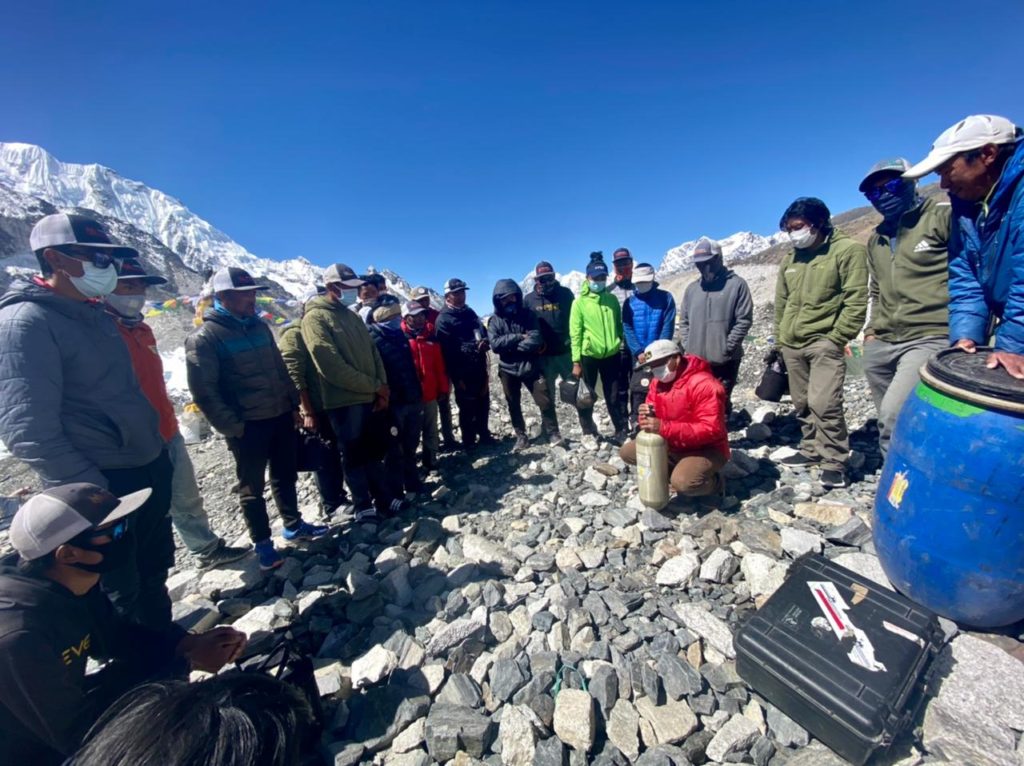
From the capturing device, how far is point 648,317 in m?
6.04

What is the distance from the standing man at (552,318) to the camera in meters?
6.53

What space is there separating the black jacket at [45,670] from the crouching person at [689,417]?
4.13 m

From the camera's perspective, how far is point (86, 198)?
465 ft

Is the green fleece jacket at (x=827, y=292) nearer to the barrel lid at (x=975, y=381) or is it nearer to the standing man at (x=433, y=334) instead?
the barrel lid at (x=975, y=381)

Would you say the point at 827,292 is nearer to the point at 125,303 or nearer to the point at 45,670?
the point at 45,670

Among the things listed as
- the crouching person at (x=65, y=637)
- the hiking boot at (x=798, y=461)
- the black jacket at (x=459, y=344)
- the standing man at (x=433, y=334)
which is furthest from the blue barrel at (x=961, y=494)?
the standing man at (x=433, y=334)

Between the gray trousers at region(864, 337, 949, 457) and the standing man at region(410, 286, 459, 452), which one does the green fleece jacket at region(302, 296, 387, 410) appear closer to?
the standing man at region(410, 286, 459, 452)

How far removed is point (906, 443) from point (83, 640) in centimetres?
470

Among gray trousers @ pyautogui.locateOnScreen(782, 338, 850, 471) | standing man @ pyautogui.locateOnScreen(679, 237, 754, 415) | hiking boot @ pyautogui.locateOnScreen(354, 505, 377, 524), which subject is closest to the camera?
gray trousers @ pyautogui.locateOnScreen(782, 338, 850, 471)

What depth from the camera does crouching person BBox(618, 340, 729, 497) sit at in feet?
13.6

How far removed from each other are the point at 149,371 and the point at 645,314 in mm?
5864

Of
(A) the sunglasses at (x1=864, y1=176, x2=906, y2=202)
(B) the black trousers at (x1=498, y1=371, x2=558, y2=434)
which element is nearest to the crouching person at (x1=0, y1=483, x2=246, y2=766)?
(B) the black trousers at (x1=498, y1=371, x2=558, y2=434)

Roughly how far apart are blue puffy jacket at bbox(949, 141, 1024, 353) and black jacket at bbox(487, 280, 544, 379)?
4264 mm

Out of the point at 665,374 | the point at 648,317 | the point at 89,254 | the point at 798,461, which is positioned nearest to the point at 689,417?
the point at 665,374
